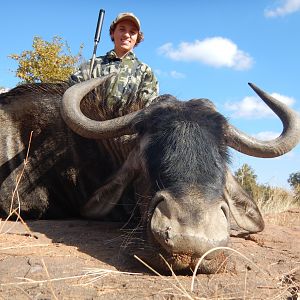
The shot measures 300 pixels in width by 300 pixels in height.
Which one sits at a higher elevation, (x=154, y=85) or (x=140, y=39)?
(x=140, y=39)

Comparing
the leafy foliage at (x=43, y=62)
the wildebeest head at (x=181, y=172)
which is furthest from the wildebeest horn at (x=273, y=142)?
the leafy foliage at (x=43, y=62)

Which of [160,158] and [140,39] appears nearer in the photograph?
[160,158]

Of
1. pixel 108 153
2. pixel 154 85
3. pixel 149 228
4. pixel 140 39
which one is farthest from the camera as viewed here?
pixel 140 39

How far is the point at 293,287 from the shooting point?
3.17 m

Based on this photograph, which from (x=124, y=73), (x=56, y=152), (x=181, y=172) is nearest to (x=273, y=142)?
(x=181, y=172)

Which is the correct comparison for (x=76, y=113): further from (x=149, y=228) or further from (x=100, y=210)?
(x=149, y=228)

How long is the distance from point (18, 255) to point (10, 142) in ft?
8.25

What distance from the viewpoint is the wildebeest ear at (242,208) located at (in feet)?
15.6

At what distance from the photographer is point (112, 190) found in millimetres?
4895

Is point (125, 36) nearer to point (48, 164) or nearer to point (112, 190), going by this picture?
point (48, 164)

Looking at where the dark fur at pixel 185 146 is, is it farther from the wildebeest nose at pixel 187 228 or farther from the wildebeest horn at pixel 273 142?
the wildebeest horn at pixel 273 142

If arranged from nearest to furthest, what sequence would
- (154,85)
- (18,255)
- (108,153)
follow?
(18,255)
(108,153)
(154,85)

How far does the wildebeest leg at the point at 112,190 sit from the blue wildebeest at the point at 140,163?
11 millimetres

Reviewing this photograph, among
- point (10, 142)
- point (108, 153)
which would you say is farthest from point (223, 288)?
point (10, 142)
